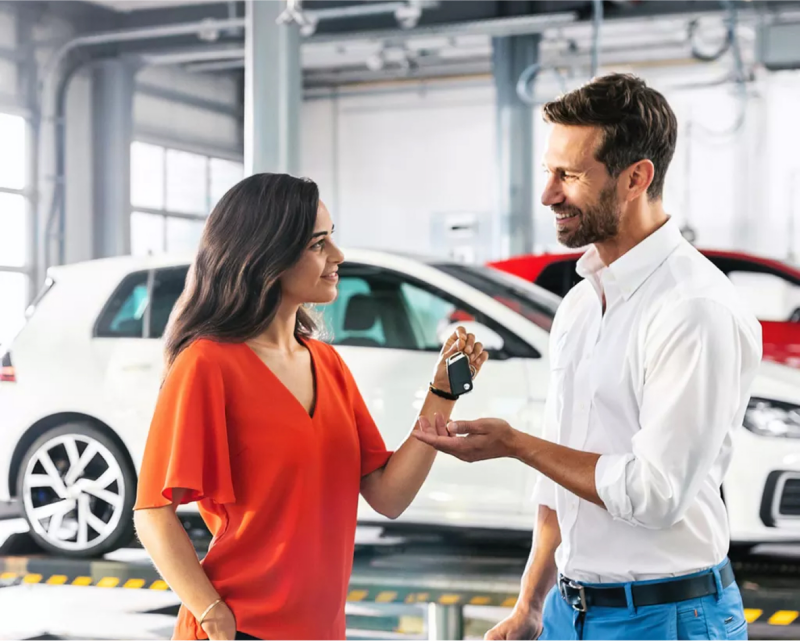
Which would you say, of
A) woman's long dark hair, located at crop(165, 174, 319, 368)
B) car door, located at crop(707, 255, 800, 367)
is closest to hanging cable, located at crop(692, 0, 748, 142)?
car door, located at crop(707, 255, 800, 367)

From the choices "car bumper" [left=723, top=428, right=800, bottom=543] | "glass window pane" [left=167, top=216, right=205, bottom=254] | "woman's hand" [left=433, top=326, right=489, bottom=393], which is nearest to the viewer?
"woman's hand" [left=433, top=326, right=489, bottom=393]

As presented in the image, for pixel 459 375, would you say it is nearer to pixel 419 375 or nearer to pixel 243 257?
pixel 243 257

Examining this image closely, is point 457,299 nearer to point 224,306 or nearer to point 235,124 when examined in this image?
point 224,306

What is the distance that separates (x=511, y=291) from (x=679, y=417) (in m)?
2.70

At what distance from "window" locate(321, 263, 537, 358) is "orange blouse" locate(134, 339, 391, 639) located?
7.58 ft

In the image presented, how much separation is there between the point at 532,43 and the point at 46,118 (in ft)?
14.4

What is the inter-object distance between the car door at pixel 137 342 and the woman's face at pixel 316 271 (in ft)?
7.72

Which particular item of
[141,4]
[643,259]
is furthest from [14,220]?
[643,259]

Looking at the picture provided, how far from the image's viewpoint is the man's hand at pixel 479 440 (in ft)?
5.78

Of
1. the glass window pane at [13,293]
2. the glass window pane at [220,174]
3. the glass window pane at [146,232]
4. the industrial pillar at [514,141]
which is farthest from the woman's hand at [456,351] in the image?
the glass window pane at [220,174]

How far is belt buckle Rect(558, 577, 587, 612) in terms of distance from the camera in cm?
187

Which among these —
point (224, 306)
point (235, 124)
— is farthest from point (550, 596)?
point (235, 124)

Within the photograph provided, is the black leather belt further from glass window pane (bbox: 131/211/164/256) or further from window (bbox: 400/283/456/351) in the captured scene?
glass window pane (bbox: 131/211/164/256)

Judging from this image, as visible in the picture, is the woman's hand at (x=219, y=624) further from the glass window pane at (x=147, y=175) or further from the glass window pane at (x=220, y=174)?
the glass window pane at (x=220, y=174)
